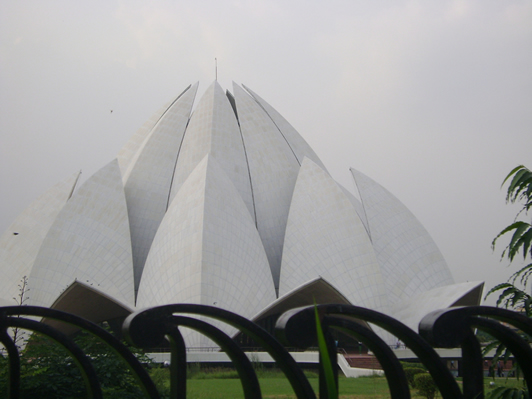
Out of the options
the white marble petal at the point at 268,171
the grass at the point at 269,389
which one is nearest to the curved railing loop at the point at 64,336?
the grass at the point at 269,389

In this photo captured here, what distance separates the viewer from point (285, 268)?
24.2 meters

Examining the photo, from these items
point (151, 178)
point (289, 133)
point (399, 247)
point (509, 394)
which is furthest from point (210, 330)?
point (289, 133)

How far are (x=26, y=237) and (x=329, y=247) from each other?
15552 millimetres

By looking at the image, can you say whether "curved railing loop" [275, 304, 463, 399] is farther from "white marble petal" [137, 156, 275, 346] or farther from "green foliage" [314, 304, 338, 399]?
"white marble petal" [137, 156, 275, 346]

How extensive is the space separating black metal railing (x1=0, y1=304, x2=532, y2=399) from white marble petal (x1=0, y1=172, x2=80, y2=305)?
24.4 meters

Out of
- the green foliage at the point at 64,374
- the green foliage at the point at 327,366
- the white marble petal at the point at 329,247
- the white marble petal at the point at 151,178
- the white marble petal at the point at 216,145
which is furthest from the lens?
the white marble petal at the point at 216,145

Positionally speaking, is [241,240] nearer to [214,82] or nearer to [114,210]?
[114,210]

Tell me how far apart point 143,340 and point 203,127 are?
26851mm

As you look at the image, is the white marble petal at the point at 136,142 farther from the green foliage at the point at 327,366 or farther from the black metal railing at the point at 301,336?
the green foliage at the point at 327,366

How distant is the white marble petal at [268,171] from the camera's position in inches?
1062

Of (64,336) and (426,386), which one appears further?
(426,386)

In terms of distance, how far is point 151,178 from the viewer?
2856 cm

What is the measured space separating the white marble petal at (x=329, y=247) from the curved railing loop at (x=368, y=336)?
19.9m

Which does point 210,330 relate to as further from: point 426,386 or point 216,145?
point 216,145
